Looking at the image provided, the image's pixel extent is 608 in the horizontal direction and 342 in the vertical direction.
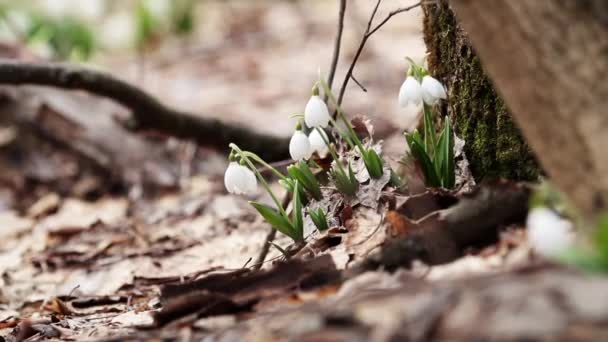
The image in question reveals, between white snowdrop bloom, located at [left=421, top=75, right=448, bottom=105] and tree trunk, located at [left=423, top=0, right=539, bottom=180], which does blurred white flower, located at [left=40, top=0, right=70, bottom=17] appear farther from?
white snowdrop bloom, located at [left=421, top=75, right=448, bottom=105]

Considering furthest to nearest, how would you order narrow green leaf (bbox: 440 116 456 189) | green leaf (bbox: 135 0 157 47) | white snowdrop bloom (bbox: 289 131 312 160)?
green leaf (bbox: 135 0 157 47) < white snowdrop bloom (bbox: 289 131 312 160) < narrow green leaf (bbox: 440 116 456 189)

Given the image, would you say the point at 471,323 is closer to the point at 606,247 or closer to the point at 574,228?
the point at 606,247

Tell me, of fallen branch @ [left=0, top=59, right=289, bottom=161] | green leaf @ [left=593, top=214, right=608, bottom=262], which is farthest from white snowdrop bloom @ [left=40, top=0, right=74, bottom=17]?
green leaf @ [left=593, top=214, right=608, bottom=262]

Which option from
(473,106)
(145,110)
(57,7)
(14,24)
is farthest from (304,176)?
(57,7)

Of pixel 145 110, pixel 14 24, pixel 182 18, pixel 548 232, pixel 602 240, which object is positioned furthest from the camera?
pixel 182 18

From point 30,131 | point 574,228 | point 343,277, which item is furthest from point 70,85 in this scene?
point 574,228

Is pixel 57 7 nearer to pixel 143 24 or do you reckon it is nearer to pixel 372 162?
pixel 143 24

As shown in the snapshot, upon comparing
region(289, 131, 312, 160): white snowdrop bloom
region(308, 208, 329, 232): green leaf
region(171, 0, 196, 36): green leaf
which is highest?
region(171, 0, 196, 36): green leaf
